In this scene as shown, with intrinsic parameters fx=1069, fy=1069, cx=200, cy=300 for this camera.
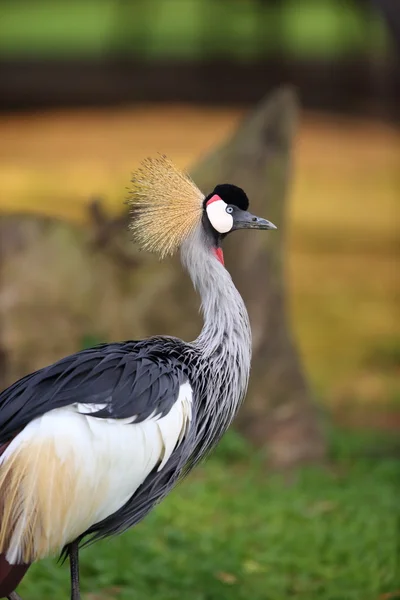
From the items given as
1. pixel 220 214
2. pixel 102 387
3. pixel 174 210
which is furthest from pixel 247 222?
pixel 102 387

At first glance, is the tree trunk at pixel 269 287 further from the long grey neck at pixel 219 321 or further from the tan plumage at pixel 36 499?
the tan plumage at pixel 36 499

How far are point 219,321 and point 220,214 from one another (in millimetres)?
315

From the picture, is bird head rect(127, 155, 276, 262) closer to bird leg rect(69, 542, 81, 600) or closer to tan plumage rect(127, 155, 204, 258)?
tan plumage rect(127, 155, 204, 258)

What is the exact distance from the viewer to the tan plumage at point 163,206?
312 cm

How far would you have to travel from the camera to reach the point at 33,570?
360cm

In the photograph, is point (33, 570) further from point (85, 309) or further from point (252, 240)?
point (252, 240)

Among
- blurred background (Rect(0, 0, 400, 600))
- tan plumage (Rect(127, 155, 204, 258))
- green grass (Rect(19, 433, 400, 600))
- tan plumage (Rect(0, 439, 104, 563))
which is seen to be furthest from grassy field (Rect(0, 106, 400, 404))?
tan plumage (Rect(0, 439, 104, 563))

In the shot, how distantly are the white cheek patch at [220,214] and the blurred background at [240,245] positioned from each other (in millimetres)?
1219

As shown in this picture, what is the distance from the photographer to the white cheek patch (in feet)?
10.3

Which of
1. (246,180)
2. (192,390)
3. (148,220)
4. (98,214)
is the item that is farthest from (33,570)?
(246,180)

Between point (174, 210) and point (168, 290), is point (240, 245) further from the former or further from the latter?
point (174, 210)

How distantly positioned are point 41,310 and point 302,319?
9.66ft

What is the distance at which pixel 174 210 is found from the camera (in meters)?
3.14

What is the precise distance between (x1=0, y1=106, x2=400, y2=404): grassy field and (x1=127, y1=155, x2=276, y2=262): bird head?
2.55 m
